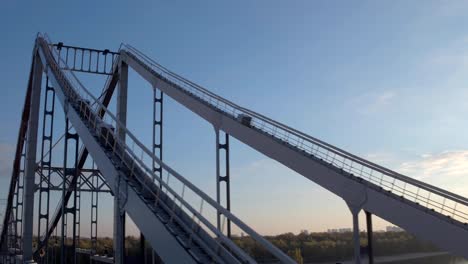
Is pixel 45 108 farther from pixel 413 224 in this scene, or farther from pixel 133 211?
pixel 413 224

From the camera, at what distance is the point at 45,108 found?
1177 inches

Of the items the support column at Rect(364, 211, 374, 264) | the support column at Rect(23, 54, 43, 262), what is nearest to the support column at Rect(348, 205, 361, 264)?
the support column at Rect(364, 211, 374, 264)

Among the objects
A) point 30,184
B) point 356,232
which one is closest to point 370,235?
point 356,232

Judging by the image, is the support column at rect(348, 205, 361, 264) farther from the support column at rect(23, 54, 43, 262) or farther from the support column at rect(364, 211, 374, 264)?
the support column at rect(23, 54, 43, 262)

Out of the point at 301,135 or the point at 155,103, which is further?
the point at 155,103

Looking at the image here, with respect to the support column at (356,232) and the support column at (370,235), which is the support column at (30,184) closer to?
the support column at (356,232)

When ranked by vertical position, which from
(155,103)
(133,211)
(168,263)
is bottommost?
Result: (168,263)

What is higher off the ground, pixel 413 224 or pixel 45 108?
pixel 45 108

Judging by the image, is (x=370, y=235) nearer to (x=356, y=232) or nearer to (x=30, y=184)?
(x=356, y=232)

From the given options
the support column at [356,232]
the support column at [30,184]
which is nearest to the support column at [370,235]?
the support column at [356,232]

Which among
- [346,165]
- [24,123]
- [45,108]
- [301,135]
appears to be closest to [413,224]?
[346,165]

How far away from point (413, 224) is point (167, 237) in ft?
28.4

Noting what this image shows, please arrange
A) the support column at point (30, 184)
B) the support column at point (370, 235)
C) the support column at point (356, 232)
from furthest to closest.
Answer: the support column at point (30, 184) < the support column at point (356, 232) < the support column at point (370, 235)

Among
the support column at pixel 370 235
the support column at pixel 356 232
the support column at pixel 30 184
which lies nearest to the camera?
the support column at pixel 370 235
